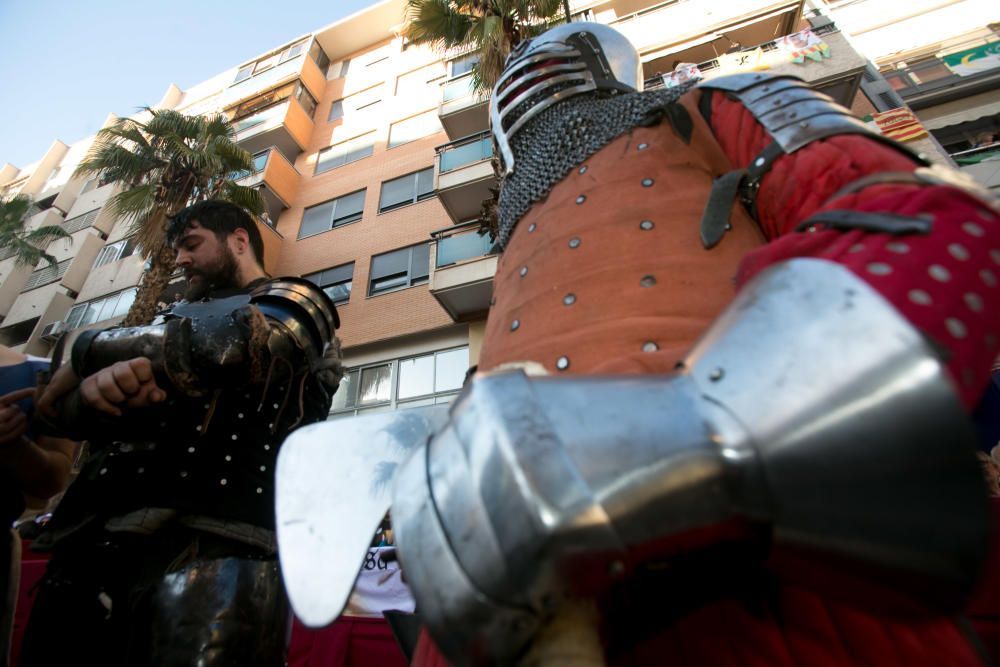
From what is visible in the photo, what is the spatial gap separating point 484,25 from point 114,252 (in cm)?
1841

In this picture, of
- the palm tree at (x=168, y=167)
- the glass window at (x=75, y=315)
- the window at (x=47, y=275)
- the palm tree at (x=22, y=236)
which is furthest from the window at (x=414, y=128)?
Result: the window at (x=47, y=275)

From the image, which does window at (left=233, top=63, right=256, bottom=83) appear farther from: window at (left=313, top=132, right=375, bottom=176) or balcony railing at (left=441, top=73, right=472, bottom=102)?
balcony railing at (left=441, top=73, right=472, bottom=102)

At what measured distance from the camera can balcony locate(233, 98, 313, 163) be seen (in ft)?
57.6

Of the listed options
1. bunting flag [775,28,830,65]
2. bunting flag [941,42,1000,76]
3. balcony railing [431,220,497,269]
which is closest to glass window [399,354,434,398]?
balcony railing [431,220,497,269]

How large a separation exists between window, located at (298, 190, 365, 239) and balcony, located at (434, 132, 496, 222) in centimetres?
371

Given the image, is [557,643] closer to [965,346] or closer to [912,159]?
[965,346]

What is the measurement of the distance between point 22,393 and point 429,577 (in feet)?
6.66

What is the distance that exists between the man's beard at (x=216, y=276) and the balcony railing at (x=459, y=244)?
8436 millimetres

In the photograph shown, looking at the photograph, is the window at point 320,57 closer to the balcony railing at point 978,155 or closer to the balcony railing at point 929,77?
the balcony railing at point 929,77

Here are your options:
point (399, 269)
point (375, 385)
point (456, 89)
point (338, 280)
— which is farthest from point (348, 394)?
point (456, 89)

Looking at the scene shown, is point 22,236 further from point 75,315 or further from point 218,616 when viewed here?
point 218,616

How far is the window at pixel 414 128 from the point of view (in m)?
15.8

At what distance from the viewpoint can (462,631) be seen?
1.89ft

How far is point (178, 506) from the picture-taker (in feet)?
5.10
